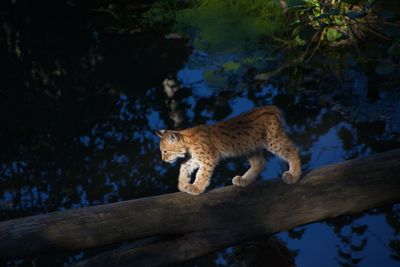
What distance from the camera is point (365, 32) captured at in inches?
378

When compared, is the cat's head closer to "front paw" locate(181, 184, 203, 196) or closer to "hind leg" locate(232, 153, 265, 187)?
"front paw" locate(181, 184, 203, 196)

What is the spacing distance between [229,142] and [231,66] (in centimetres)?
410

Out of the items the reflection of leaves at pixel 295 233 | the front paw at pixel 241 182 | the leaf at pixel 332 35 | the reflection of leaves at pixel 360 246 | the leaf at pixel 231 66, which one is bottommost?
the reflection of leaves at pixel 360 246

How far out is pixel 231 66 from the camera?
9.76 metres

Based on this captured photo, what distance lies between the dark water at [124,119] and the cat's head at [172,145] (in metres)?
0.88

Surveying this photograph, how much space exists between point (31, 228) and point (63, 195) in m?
2.06

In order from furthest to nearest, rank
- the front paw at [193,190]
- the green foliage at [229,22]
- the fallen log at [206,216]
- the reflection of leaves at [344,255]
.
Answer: the green foliage at [229,22] → the reflection of leaves at [344,255] → the front paw at [193,190] → the fallen log at [206,216]

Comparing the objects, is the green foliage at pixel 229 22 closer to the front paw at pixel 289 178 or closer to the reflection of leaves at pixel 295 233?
the reflection of leaves at pixel 295 233

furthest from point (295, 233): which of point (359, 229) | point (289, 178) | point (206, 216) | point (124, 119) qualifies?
point (124, 119)

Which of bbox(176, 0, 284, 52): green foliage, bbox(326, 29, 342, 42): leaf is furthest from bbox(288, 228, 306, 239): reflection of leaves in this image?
bbox(176, 0, 284, 52): green foliage

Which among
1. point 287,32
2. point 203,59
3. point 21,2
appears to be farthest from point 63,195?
point 21,2

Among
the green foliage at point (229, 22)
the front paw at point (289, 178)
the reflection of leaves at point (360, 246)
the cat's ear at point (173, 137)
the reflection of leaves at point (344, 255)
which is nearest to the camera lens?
the front paw at point (289, 178)

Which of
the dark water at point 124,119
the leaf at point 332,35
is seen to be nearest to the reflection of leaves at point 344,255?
the dark water at point 124,119

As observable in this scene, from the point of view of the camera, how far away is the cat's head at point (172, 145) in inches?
221
